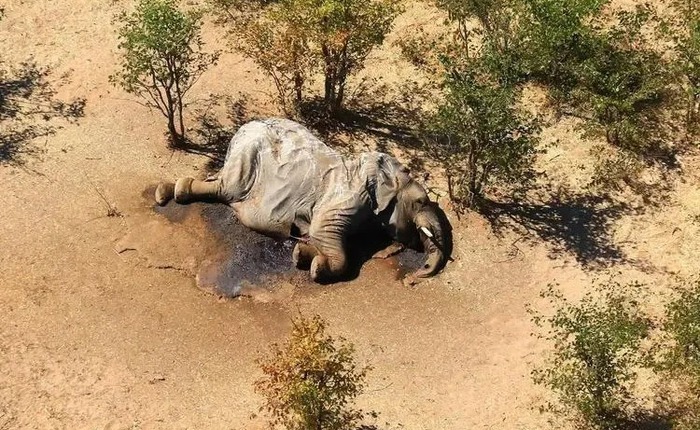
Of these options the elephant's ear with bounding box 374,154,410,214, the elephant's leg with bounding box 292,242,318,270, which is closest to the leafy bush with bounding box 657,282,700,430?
the elephant's ear with bounding box 374,154,410,214

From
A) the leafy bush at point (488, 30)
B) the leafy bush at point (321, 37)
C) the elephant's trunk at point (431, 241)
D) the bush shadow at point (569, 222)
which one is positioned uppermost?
the leafy bush at point (488, 30)

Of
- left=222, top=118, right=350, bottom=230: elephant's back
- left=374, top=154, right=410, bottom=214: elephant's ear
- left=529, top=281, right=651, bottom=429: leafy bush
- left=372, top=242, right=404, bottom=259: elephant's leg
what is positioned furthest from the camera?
left=372, top=242, right=404, bottom=259: elephant's leg

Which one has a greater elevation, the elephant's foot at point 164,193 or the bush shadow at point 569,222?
the bush shadow at point 569,222

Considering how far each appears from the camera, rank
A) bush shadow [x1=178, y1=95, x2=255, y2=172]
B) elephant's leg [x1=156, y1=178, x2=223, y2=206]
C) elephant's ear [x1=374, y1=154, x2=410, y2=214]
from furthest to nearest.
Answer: bush shadow [x1=178, y1=95, x2=255, y2=172] < elephant's leg [x1=156, y1=178, x2=223, y2=206] < elephant's ear [x1=374, y1=154, x2=410, y2=214]

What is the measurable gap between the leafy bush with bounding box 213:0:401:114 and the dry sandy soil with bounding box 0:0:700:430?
14.7 feet

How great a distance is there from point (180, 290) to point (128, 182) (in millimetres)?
5102

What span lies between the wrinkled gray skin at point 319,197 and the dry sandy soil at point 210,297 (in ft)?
2.46

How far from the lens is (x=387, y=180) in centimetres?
2358

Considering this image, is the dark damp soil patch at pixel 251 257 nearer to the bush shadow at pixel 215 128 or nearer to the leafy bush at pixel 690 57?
the bush shadow at pixel 215 128

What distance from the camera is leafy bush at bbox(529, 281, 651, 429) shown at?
1758cm

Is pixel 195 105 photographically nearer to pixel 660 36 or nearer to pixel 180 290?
pixel 180 290

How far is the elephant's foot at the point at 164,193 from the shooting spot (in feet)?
81.2

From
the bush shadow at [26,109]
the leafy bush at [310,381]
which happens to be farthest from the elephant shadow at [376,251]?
the bush shadow at [26,109]

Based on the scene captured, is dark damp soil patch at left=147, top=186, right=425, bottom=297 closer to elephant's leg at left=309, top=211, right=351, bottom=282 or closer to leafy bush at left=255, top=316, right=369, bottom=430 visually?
elephant's leg at left=309, top=211, right=351, bottom=282
